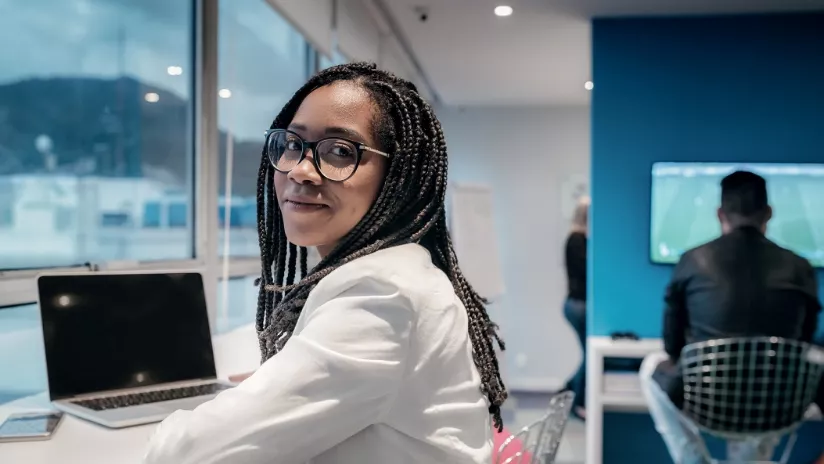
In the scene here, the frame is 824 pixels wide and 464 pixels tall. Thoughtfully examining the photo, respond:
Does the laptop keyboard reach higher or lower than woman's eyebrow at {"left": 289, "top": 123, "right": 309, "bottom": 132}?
lower

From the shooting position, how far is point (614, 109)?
3.71m

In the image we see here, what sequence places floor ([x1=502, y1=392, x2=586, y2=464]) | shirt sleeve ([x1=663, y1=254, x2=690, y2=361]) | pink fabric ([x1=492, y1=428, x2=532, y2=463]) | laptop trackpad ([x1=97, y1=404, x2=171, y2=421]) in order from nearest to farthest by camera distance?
pink fabric ([x1=492, y1=428, x2=532, y2=463])
laptop trackpad ([x1=97, y1=404, x2=171, y2=421])
shirt sleeve ([x1=663, y1=254, x2=690, y2=361])
floor ([x1=502, y1=392, x2=586, y2=464])

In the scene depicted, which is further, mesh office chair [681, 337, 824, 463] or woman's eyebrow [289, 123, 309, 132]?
mesh office chair [681, 337, 824, 463]

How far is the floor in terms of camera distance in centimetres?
404

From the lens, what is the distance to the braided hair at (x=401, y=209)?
41.8 inches

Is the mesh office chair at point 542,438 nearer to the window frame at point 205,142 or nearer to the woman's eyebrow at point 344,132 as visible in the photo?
the woman's eyebrow at point 344,132

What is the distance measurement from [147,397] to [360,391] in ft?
2.87

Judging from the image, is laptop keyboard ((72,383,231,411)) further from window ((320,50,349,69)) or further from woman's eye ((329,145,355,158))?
window ((320,50,349,69))

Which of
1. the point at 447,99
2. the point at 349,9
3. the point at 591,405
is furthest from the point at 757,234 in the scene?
the point at 447,99

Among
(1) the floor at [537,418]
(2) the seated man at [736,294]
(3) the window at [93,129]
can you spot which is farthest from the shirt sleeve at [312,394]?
(1) the floor at [537,418]

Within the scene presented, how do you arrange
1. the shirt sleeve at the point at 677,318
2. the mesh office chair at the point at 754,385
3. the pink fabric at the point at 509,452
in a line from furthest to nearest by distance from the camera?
the shirt sleeve at the point at 677,318
the mesh office chair at the point at 754,385
the pink fabric at the point at 509,452

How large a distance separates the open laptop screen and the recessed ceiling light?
2.28m

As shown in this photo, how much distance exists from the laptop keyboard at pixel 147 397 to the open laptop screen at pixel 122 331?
0.05 meters

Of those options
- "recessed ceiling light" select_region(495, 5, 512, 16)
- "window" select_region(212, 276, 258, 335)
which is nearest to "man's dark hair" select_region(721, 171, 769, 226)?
"recessed ceiling light" select_region(495, 5, 512, 16)
